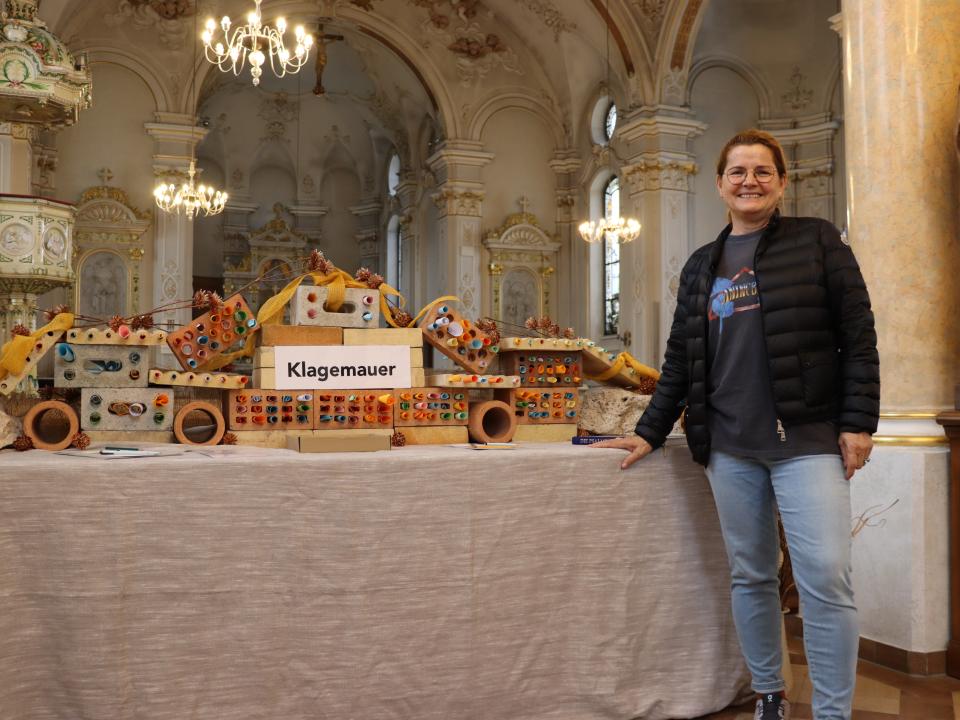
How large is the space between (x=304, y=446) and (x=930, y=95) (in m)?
3.28

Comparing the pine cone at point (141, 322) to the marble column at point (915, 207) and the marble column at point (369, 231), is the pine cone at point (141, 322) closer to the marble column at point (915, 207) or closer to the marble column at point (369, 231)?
the marble column at point (915, 207)

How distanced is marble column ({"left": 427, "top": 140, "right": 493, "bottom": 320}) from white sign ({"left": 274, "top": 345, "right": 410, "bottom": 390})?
1349 centimetres

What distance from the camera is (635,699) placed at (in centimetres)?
314

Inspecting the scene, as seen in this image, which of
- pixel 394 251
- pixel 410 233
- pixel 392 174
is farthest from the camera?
pixel 392 174

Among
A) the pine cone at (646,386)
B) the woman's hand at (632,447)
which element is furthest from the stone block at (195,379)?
the pine cone at (646,386)

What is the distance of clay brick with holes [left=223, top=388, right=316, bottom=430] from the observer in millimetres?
3354

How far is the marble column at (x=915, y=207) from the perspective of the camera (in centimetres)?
416

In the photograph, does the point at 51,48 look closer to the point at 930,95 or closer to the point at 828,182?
the point at 930,95

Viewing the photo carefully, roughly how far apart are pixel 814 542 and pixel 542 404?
1364 millimetres

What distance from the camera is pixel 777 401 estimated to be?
107 inches

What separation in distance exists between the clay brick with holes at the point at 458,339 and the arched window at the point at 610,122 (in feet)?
44.9

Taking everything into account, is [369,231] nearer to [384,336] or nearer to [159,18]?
[159,18]

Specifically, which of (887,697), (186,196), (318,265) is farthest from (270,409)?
(186,196)

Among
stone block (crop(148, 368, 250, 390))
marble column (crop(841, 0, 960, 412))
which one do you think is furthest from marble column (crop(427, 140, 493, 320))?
stone block (crop(148, 368, 250, 390))
